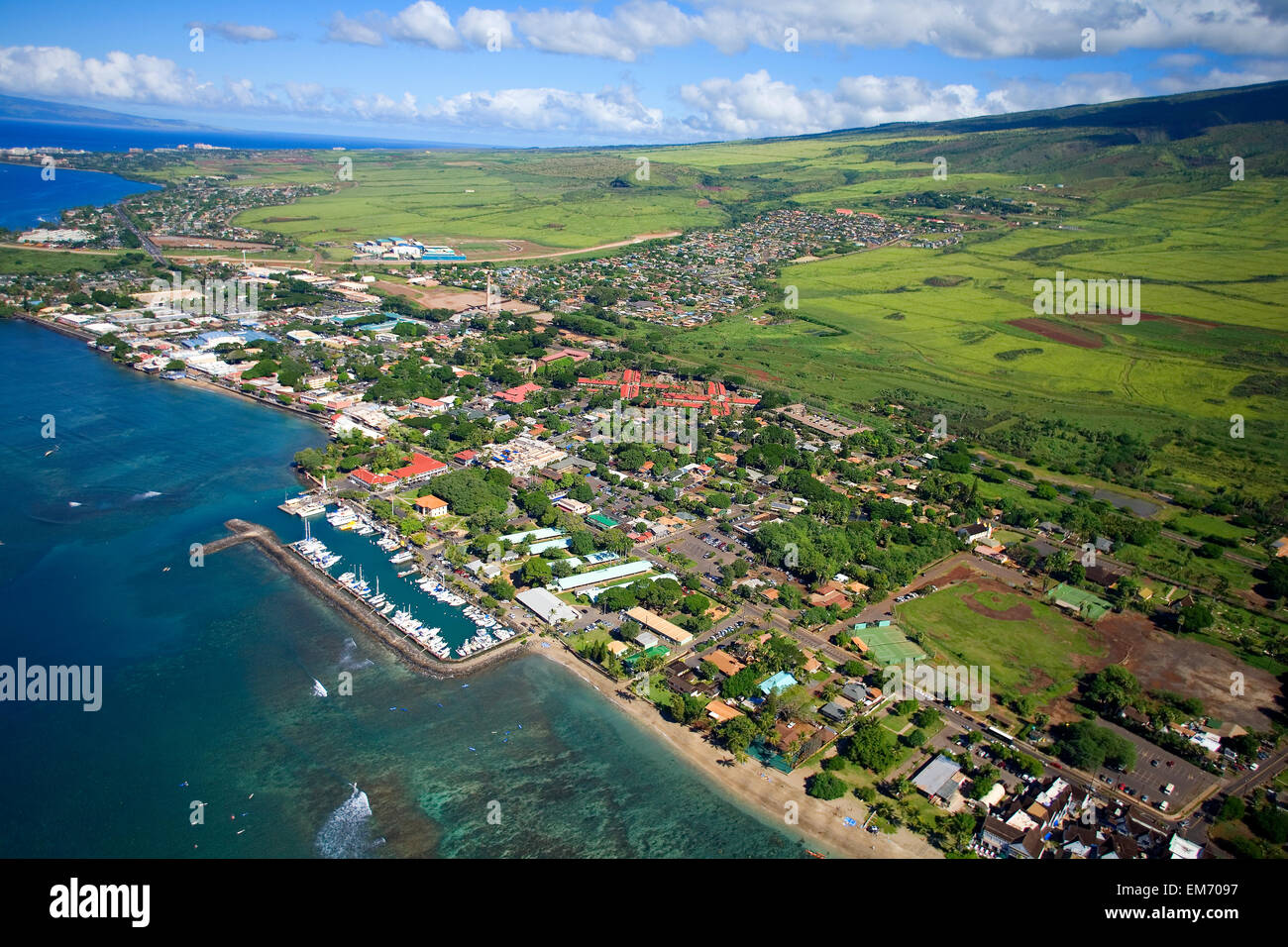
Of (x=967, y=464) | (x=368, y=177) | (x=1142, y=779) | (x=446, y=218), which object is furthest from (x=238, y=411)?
(x=368, y=177)

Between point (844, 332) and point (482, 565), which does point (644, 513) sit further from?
point (844, 332)

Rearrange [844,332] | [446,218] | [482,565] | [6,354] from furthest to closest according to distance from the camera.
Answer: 1. [446,218]
2. [844,332]
3. [6,354]
4. [482,565]

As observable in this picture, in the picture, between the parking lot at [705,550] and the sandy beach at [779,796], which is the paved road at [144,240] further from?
the sandy beach at [779,796]

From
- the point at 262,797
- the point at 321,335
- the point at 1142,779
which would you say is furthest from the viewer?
the point at 321,335

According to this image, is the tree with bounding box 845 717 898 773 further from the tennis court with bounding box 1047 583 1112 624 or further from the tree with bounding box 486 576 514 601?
the tree with bounding box 486 576 514 601

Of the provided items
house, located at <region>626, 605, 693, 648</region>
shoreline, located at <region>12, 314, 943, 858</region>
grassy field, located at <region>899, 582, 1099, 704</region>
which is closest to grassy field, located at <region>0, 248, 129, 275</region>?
shoreline, located at <region>12, 314, 943, 858</region>

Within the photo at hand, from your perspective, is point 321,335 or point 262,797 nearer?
point 262,797
